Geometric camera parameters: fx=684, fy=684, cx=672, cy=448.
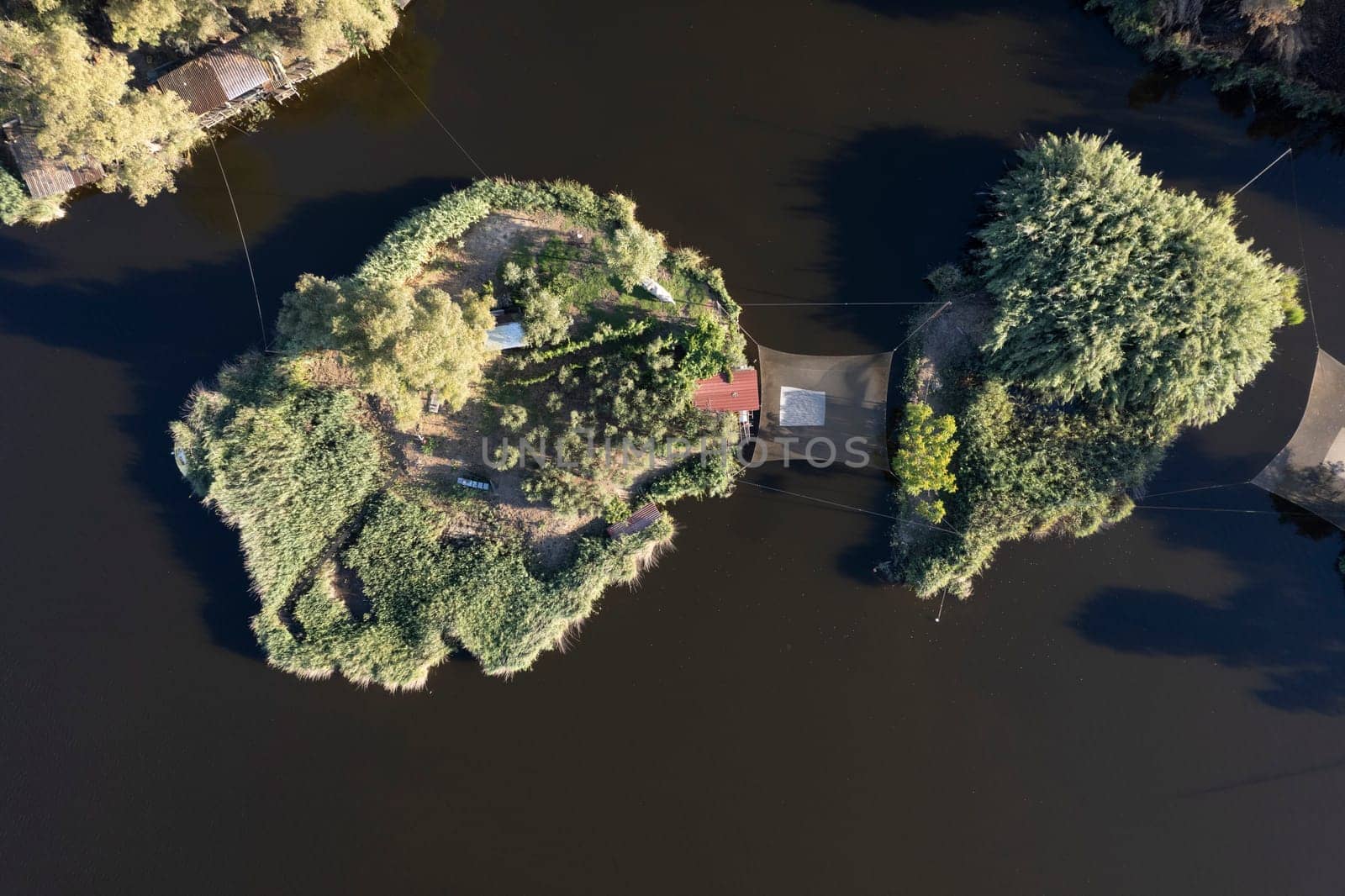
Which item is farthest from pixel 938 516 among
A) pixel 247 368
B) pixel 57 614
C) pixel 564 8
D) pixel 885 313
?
pixel 57 614

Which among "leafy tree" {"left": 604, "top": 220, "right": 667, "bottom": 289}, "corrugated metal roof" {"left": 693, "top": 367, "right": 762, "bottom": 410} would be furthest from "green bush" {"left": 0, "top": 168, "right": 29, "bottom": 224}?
"corrugated metal roof" {"left": 693, "top": 367, "right": 762, "bottom": 410}

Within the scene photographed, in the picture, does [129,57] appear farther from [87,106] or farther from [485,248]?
[485,248]

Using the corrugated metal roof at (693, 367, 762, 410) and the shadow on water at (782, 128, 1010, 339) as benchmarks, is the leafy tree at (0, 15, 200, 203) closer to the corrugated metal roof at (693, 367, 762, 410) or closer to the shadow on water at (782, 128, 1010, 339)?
the corrugated metal roof at (693, 367, 762, 410)

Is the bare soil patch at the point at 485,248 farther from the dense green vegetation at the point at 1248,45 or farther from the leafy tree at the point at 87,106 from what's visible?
the dense green vegetation at the point at 1248,45

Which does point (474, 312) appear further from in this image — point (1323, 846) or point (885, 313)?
point (1323, 846)

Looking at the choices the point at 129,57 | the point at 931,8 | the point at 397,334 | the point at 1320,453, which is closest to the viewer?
the point at 397,334

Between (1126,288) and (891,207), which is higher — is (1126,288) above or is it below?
below

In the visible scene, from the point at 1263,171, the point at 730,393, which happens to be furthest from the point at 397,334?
the point at 1263,171
